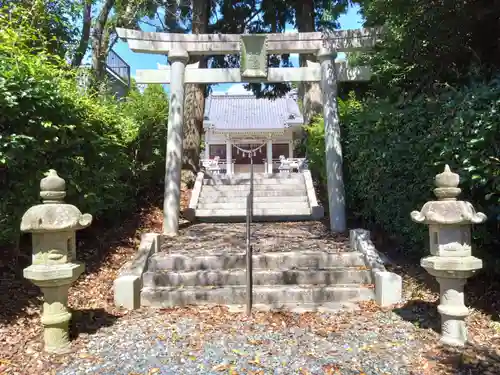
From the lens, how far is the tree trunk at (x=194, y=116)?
9584 millimetres

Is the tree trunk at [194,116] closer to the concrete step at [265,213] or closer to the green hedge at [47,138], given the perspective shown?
the concrete step at [265,213]

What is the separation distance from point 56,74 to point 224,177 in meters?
5.68

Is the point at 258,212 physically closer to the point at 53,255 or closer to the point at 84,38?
the point at 53,255

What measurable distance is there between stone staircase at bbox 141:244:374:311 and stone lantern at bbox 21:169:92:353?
1.19 meters

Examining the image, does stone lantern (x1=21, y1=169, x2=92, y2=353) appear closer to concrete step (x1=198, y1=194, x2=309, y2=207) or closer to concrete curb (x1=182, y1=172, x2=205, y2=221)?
concrete curb (x1=182, y1=172, x2=205, y2=221)

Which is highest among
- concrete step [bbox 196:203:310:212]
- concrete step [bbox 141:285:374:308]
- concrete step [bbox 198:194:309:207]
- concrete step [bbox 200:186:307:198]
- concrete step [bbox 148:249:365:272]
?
concrete step [bbox 200:186:307:198]

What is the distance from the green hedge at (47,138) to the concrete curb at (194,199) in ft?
6.30

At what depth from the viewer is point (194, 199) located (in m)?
8.45

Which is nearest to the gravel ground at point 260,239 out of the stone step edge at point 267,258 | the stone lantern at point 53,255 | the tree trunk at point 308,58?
the stone step edge at point 267,258

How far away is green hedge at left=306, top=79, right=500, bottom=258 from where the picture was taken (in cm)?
320

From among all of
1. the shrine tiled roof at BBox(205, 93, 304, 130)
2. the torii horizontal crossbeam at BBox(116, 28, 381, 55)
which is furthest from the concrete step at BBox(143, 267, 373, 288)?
the shrine tiled roof at BBox(205, 93, 304, 130)

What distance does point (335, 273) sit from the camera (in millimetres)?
4570

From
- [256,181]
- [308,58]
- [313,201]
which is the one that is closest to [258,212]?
[313,201]

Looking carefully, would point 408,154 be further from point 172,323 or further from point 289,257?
point 172,323
